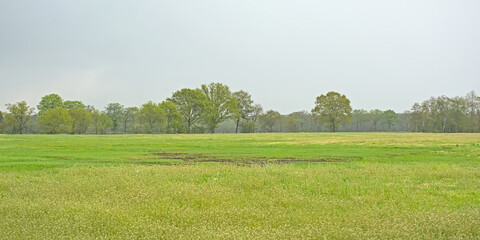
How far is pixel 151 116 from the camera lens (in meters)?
111

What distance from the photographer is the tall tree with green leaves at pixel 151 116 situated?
357 feet

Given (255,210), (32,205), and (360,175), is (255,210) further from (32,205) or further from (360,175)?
(360,175)

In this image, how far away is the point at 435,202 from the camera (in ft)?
34.5

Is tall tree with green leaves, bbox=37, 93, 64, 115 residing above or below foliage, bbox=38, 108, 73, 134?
above

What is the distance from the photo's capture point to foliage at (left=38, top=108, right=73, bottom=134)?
104m

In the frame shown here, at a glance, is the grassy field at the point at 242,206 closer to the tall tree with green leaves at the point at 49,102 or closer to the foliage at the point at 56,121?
the foliage at the point at 56,121

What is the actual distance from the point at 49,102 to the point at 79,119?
1909 cm

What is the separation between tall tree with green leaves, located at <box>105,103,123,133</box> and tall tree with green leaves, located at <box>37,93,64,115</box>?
1966 cm

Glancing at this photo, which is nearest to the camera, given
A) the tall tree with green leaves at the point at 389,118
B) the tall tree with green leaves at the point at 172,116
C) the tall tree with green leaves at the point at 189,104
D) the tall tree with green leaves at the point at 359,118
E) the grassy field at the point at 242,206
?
the grassy field at the point at 242,206

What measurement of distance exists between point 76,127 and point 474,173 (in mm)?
115925

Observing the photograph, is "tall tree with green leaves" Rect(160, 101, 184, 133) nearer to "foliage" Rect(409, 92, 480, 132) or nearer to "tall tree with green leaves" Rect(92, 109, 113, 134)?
"tall tree with green leaves" Rect(92, 109, 113, 134)

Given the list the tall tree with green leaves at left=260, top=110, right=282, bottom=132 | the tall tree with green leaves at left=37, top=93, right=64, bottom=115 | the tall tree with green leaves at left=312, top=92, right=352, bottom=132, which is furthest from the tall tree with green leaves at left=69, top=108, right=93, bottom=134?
the tall tree with green leaves at left=312, top=92, right=352, bottom=132

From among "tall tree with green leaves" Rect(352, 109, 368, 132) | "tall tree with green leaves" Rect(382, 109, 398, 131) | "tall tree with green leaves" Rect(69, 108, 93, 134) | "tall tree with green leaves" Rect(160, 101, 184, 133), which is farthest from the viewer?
"tall tree with green leaves" Rect(352, 109, 368, 132)

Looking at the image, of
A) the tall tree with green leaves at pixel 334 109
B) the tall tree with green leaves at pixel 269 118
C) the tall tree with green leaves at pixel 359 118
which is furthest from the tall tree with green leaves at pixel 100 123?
the tall tree with green leaves at pixel 359 118
